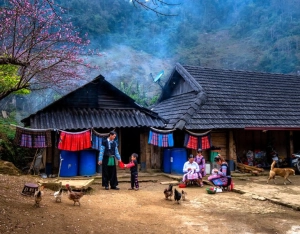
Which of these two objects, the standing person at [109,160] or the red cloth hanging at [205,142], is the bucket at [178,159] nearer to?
the red cloth hanging at [205,142]

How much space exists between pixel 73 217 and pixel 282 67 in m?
38.4

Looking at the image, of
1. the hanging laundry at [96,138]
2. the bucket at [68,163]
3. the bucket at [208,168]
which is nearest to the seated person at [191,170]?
the bucket at [208,168]

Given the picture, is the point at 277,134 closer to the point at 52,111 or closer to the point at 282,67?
the point at 52,111

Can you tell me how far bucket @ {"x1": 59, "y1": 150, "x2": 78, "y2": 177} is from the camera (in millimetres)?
10781

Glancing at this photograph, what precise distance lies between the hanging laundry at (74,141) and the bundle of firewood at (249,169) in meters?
7.54

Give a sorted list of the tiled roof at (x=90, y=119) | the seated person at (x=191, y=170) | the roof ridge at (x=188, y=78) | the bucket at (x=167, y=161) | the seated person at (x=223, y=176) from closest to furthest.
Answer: the seated person at (x=223, y=176) < the seated person at (x=191, y=170) < the tiled roof at (x=90, y=119) < the bucket at (x=167, y=161) < the roof ridge at (x=188, y=78)

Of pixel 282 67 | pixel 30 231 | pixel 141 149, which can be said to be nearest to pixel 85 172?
pixel 141 149

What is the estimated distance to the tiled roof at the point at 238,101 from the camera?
504 inches

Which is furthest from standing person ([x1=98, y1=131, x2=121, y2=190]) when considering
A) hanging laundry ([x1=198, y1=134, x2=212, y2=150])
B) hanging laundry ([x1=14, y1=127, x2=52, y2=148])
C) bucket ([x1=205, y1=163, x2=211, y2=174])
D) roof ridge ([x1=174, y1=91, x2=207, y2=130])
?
bucket ([x1=205, y1=163, x2=211, y2=174])

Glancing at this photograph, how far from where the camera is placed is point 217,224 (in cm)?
538

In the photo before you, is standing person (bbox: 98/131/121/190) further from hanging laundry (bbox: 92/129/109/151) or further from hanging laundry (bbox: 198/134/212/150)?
hanging laundry (bbox: 198/134/212/150)

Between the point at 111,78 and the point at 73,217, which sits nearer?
the point at 73,217

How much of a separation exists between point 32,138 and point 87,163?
244 centimetres

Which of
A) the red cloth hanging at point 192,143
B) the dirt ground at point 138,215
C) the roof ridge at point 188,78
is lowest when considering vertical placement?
the dirt ground at point 138,215
